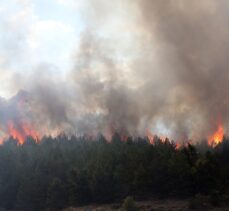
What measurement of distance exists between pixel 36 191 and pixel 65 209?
8558 millimetres

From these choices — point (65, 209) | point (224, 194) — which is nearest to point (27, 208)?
point (65, 209)

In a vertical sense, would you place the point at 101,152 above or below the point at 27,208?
above

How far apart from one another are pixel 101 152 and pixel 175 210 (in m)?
30.2

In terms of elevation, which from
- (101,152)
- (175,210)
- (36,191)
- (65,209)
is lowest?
(175,210)

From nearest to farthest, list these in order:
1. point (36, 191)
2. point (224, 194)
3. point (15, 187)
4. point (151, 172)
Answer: point (224, 194) < point (151, 172) < point (36, 191) < point (15, 187)

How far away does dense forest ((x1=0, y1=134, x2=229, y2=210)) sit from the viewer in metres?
74.8

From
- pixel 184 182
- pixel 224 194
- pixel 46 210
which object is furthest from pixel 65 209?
pixel 224 194

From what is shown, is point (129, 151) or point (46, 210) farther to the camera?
point (129, 151)

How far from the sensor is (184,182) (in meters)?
74.5

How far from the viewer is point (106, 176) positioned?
3142 inches

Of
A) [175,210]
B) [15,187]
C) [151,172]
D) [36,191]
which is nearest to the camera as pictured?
[175,210]

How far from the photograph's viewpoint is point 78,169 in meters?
85.3

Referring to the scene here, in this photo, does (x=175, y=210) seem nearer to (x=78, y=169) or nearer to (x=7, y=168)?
(x=78, y=169)

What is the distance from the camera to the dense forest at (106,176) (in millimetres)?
74750
